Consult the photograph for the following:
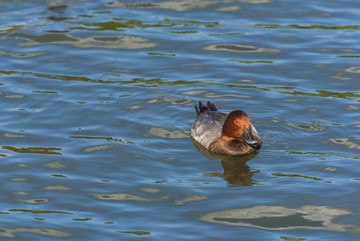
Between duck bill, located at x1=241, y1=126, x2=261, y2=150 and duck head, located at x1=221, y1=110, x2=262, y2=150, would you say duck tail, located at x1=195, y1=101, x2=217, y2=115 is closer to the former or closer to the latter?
duck head, located at x1=221, y1=110, x2=262, y2=150

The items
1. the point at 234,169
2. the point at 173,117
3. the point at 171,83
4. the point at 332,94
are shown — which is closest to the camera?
the point at 234,169

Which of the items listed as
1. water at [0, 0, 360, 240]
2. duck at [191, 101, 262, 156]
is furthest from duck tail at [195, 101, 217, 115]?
water at [0, 0, 360, 240]

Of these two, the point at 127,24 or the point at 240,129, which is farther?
the point at 127,24

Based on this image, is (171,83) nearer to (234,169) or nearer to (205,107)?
(205,107)

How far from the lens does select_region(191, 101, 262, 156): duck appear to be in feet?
39.3

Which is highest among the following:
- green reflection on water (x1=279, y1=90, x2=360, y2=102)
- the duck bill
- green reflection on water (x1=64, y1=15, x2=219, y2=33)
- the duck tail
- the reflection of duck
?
green reflection on water (x1=64, y1=15, x2=219, y2=33)

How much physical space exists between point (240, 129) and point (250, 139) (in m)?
0.32

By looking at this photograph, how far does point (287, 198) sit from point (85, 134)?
4.04m

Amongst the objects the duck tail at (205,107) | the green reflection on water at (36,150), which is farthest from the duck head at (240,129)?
the green reflection on water at (36,150)

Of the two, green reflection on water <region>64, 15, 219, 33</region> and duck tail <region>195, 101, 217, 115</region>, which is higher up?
green reflection on water <region>64, 15, 219, 33</region>

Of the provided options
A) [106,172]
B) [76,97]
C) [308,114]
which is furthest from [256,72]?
[106,172]

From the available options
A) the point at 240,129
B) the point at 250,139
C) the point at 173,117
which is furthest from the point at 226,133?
the point at 173,117

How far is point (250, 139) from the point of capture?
11.9 meters

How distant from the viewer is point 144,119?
43.1 ft
